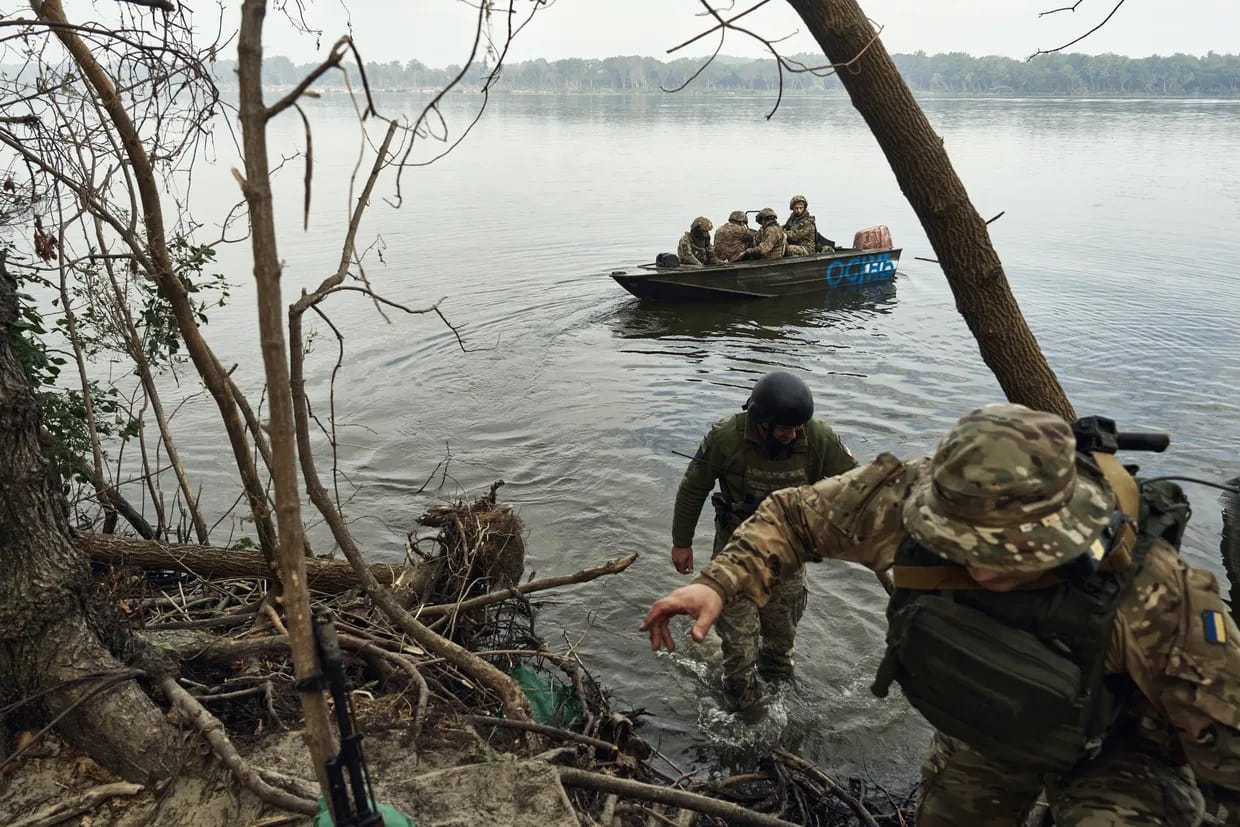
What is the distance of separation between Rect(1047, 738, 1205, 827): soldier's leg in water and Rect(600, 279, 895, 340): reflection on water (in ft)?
37.9

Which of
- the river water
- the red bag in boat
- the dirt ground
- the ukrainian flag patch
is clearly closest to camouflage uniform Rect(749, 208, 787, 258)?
the river water

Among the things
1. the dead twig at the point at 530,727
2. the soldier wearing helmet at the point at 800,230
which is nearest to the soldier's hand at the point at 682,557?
the dead twig at the point at 530,727

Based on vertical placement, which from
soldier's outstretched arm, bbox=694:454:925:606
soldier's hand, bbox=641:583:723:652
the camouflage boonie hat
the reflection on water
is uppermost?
the camouflage boonie hat

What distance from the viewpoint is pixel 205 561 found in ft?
16.4

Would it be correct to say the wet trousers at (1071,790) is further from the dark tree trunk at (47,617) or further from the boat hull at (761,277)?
the boat hull at (761,277)

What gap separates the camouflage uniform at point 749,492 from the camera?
4.86 m

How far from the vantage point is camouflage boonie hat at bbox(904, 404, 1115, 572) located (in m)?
2.27

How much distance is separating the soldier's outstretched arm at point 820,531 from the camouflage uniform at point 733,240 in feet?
41.2

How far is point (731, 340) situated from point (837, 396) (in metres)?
3.05

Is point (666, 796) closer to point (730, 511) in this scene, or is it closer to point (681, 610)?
point (681, 610)

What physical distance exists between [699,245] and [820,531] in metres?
12.8

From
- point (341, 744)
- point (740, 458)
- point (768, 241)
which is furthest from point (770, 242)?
point (341, 744)

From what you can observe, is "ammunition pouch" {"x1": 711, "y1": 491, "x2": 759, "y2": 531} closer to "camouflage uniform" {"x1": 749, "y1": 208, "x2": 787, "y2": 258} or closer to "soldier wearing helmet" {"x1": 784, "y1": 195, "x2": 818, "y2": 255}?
"camouflage uniform" {"x1": 749, "y1": 208, "x2": 787, "y2": 258}

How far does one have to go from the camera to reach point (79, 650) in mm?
3045
